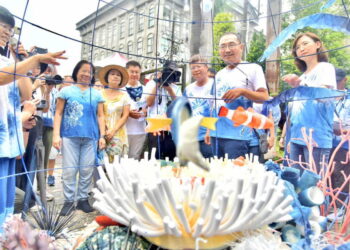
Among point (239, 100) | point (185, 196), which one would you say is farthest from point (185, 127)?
point (239, 100)

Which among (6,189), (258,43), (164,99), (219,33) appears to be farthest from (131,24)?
(219,33)

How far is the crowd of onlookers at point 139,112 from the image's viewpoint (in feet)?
2.80

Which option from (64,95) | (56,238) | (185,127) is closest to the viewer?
(185,127)

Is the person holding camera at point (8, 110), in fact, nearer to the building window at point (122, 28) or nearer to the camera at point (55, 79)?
the camera at point (55, 79)

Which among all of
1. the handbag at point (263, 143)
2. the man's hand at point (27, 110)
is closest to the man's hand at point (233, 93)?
the handbag at point (263, 143)

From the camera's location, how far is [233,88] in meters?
0.99

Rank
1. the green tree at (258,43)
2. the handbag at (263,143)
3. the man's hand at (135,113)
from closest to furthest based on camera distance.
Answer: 1. the handbag at (263,143)
2. the man's hand at (135,113)
3. the green tree at (258,43)

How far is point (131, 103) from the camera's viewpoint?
1.41 m

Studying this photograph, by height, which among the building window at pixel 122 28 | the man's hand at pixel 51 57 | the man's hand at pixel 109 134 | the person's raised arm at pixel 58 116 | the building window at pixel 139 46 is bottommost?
the man's hand at pixel 109 134

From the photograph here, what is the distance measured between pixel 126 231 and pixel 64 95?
39.5 inches

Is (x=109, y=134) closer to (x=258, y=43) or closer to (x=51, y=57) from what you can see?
(x=51, y=57)

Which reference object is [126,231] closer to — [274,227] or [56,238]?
[56,238]

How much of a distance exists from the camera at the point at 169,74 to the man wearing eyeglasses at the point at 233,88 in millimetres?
155

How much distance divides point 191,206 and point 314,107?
95 centimetres
